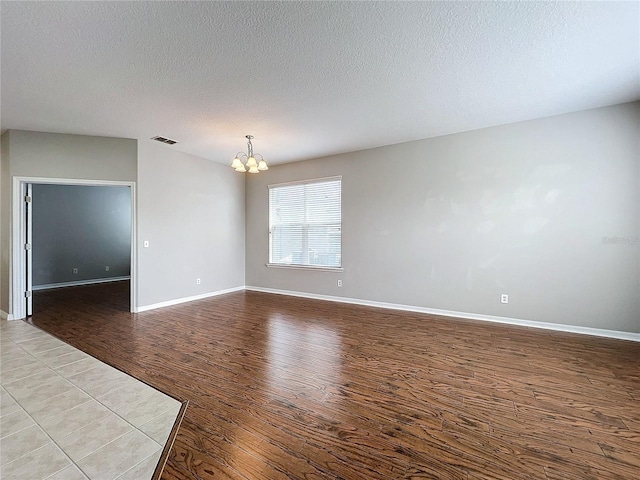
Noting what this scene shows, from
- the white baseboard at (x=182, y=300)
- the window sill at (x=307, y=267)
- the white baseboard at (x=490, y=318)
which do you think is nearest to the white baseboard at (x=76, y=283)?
the white baseboard at (x=182, y=300)

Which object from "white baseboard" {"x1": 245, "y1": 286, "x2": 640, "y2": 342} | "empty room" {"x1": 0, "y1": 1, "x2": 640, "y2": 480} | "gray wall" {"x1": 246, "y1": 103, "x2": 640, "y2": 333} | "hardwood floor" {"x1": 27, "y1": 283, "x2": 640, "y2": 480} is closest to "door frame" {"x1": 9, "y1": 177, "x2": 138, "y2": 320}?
"empty room" {"x1": 0, "y1": 1, "x2": 640, "y2": 480}

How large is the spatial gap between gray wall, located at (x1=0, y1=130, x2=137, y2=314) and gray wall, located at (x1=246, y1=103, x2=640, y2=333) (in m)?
3.57

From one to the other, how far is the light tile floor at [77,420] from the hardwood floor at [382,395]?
150 mm

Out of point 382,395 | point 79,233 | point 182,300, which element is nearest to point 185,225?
point 182,300

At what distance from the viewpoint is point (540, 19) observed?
202cm

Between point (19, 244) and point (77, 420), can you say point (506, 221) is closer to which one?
point (77, 420)

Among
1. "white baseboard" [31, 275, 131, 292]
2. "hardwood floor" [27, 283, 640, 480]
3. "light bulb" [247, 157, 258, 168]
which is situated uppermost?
"light bulb" [247, 157, 258, 168]

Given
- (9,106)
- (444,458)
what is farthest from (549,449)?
(9,106)

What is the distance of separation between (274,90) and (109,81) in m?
1.60

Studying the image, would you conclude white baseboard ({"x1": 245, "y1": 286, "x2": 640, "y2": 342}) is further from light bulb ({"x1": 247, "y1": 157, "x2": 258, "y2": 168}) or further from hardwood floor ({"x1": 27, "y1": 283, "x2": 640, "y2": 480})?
light bulb ({"x1": 247, "y1": 157, "x2": 258, "y2": 168})

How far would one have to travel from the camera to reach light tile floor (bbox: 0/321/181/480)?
1.56 metres

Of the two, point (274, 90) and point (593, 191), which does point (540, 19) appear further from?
point (593, 191)

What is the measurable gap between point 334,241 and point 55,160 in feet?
15.0

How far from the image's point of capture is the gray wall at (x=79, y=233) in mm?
6703
